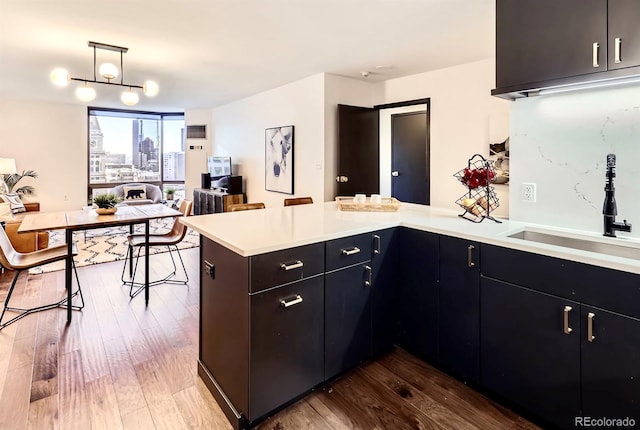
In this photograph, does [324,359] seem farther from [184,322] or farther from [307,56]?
[307,56]

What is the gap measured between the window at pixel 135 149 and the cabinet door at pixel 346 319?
8073 millimetres

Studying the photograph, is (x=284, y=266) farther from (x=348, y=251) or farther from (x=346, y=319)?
(x=346, y=319)

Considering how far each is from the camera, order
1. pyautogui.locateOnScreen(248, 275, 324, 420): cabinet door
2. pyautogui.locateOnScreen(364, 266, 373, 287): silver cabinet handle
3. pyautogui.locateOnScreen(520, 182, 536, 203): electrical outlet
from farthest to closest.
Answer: pyautogui.locateOnScreen(520, 182, 536, 203): electrical outlet, pyautogui.locateOnScreen(364, 266, 373, 287): silver cabinet handle, pyautogui.locateOnScreen(248, 275, 324, 420): cabinet door

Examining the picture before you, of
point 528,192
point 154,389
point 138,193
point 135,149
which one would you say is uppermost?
point 135,149

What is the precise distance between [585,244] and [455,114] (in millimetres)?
2932

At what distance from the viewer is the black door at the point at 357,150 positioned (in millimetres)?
5012

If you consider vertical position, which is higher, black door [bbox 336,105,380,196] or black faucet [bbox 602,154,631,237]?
black door [bbox 336,105,380,196]

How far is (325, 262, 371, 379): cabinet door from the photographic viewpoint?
1.94 m

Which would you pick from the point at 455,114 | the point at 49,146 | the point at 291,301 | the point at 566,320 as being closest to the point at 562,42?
the point at 566,320

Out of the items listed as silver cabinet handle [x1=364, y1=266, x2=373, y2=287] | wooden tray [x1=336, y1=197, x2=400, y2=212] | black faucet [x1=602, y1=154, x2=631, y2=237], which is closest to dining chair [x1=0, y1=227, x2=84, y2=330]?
wooden tray [x1=336, y1=197, x2=400, y2=212]

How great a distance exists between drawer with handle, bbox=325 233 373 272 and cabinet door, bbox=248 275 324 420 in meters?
0.12

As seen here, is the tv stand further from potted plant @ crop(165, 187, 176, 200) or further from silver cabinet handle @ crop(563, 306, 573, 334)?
silver cabinet handle @ crop(563, 306, 573, 334)

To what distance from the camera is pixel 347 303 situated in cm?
202

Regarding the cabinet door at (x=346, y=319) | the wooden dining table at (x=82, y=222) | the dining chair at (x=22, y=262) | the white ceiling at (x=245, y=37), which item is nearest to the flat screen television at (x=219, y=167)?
the white ceiling at (x=245, y=37)
